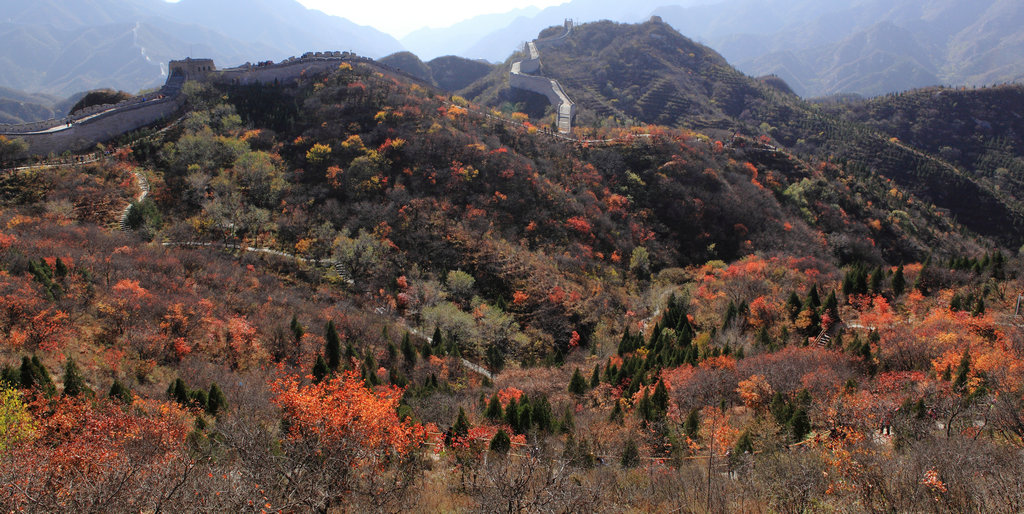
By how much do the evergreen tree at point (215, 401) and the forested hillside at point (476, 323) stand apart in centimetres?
35

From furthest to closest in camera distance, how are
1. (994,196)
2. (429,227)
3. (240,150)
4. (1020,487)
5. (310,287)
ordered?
(994,196) < (240,150) < (429,227) < (310,287) < (1020,487)

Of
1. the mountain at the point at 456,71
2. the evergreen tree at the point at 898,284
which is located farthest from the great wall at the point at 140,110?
the mountain at the point at 456,71

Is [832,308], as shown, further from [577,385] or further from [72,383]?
[72,383]

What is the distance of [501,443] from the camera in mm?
19312

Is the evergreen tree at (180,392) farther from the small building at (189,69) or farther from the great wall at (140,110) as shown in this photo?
the small building at (189,69)

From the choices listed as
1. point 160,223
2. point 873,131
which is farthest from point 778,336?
point 873,131

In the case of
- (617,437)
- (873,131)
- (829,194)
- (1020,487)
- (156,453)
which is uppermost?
(873,131)

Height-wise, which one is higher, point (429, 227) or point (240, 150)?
point (240, 150)

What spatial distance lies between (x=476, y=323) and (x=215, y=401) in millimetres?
18682

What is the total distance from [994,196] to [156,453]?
106 meters

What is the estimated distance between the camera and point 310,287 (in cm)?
3869

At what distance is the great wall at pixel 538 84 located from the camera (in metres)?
81.4

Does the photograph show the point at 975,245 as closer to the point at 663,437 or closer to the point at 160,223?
the point at 663,437

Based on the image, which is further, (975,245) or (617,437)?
(975,245)
